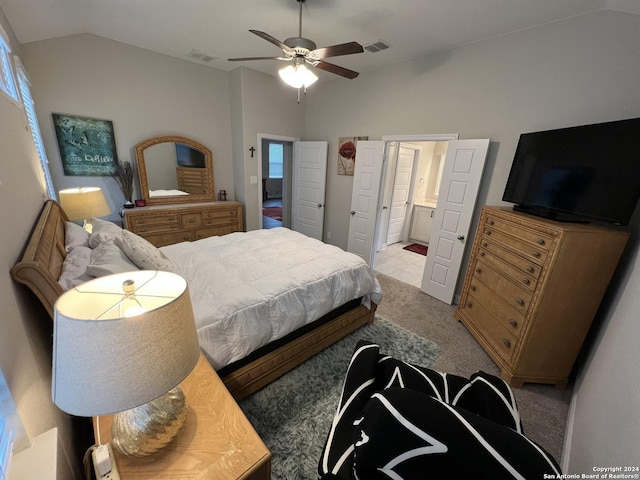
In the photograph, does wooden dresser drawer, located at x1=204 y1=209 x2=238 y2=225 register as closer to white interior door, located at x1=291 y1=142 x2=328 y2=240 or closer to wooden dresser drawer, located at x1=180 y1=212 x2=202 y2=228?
wooden dresser drawer, located at x1=180 y1=212 x2=202 y2=228

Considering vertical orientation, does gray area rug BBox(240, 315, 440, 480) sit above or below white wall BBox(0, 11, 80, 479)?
below

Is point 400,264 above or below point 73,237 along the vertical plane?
below

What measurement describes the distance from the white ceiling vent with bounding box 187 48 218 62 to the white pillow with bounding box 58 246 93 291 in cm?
298

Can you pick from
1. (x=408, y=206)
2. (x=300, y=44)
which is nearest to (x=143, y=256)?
(x=300, y=44)

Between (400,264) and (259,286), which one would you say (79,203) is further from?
(400,264)

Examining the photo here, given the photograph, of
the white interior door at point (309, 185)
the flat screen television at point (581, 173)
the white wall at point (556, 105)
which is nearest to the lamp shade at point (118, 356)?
the white wall at point (556, 105)

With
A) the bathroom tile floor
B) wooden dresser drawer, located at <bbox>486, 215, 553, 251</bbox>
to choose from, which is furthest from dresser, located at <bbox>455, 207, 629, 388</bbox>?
the bathroom tile floor

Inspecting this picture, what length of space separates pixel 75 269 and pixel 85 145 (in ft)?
8.61

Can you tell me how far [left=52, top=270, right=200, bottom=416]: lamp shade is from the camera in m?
0.55

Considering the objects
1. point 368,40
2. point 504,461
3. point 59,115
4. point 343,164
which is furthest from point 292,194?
point 504,461

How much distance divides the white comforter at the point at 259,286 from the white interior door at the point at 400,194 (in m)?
2.76

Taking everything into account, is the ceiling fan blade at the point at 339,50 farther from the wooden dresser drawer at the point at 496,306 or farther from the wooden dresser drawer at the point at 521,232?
the wooden dresser drawer at the point at 496,306

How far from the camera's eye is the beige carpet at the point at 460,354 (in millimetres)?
1719

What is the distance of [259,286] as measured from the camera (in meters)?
1.86
